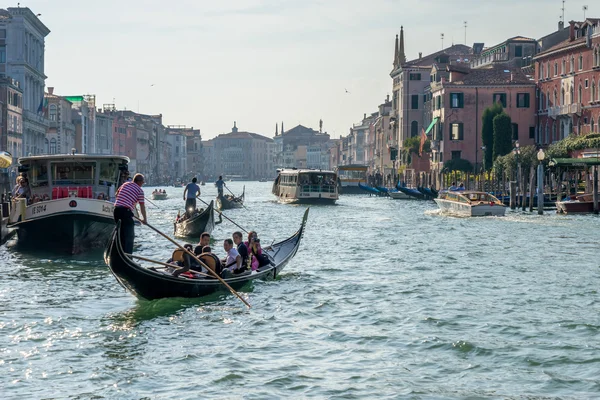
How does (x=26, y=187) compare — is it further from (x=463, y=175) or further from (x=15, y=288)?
(x=463, y=175)

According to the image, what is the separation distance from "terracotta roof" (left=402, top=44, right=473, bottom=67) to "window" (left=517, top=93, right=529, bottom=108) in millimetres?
18550

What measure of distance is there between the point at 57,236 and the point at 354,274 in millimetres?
5914

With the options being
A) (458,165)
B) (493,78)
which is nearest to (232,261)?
(458,165)

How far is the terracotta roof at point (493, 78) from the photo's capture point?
60.3m

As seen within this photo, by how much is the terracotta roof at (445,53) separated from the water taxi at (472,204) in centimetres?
4196

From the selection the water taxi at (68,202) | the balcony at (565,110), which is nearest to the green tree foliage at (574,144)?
the balcony at (565,110)

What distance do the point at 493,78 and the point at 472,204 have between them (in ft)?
93.2

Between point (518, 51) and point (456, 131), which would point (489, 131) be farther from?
point (518, 51)

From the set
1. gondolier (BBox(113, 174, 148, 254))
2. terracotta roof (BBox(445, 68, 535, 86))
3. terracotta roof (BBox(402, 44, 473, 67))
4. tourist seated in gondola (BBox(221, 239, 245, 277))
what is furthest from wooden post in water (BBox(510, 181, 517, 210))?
terracotta roof (BBox(402, 44, 473, 67))

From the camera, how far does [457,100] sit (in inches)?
2478

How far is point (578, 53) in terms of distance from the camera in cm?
5088

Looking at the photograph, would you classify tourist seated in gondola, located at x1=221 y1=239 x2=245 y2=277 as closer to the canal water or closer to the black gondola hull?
the canal water

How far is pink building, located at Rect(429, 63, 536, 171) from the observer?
5969 cm

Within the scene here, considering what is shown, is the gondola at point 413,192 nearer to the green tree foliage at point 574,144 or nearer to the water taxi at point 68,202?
the green tree foliage at point 574,144
